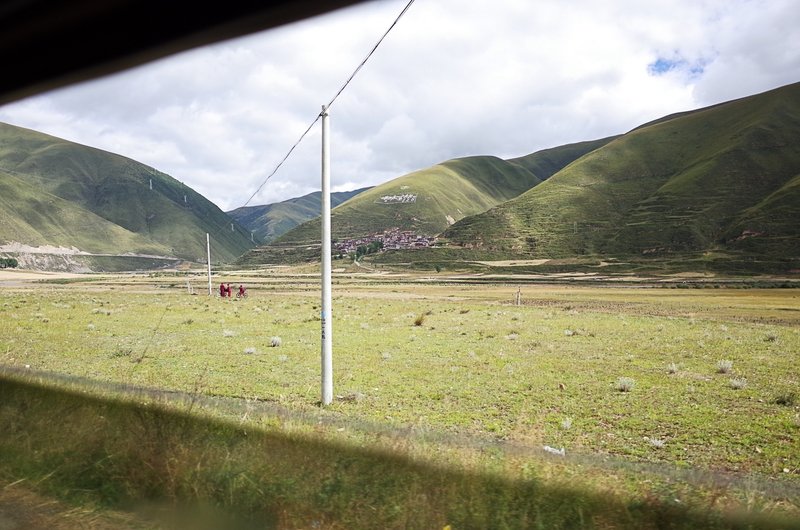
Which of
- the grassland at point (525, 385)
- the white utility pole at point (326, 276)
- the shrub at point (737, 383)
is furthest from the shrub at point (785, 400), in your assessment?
the white utility pole at point (326, 276)

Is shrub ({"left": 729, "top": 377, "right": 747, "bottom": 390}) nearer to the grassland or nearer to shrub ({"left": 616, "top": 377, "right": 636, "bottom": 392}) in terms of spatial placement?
the grassland

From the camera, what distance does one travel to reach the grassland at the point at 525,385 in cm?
524

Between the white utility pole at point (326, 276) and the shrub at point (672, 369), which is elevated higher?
the white utility pole at point (326, 276)

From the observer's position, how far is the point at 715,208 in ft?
430

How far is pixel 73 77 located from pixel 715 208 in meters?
151

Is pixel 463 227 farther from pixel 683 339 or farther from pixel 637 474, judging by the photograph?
pixel 637 474

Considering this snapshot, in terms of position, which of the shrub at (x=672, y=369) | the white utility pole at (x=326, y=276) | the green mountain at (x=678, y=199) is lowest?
the shrub at (x=672, y=369)

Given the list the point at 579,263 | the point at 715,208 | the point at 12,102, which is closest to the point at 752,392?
the point at 12,102

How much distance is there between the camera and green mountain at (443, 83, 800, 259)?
119m

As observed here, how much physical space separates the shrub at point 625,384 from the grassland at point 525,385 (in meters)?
0.06

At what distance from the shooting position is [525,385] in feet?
40.0

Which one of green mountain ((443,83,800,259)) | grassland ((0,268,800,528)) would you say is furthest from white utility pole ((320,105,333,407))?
green mountain ((443,83,800,259))

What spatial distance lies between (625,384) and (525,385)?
228 cm

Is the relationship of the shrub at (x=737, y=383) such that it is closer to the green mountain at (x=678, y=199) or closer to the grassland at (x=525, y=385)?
the grassland at (x=525, y=385)
